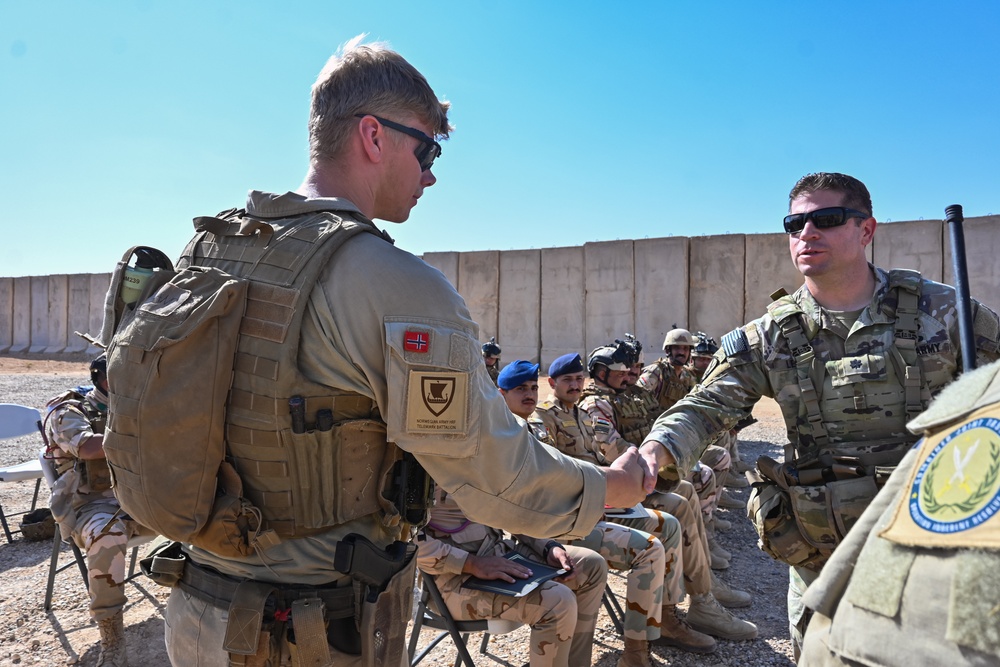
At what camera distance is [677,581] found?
412 cm

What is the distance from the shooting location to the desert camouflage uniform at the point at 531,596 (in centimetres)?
318

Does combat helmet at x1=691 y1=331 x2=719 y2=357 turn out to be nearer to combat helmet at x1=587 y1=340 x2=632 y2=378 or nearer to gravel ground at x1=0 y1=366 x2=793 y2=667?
gravel ground at x1=0 y1=366 x2=793 y2=667

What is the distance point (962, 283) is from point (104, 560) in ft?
14.7

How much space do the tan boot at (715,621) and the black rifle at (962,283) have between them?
8.97 ft

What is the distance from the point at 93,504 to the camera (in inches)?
167

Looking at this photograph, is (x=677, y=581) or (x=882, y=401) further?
(x=677, y=581)

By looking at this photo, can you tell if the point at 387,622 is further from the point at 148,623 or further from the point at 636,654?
the point at 148,623

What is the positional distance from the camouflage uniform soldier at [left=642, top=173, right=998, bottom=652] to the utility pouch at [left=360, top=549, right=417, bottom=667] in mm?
1055

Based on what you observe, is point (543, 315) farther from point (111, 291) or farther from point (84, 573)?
point (111, 291)

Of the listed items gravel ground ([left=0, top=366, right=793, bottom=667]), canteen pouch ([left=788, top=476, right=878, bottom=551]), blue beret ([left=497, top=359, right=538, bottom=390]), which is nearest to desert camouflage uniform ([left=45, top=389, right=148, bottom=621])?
gravel ground ([left=0, top=366, right=793, bottom=667])

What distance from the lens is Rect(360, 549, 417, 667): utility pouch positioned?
1476 mm

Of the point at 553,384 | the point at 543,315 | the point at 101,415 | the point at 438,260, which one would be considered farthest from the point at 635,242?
the point at 101,415

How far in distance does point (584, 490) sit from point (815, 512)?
4.33 ft

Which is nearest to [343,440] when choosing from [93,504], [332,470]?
[332,470]
